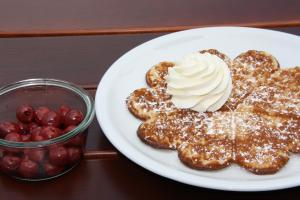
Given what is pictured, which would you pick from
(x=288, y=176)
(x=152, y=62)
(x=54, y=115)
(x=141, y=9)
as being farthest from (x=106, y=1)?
(x=288, y=176)

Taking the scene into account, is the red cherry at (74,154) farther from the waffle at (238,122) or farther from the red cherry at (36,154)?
the waffle at (238,122)

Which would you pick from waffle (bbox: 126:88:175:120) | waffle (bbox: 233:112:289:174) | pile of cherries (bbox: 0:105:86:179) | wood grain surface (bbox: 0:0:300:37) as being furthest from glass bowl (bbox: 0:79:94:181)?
wood grain surface (bbox: 0:0:300:37)

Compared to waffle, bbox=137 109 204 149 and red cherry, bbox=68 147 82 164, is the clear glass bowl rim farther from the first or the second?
waffle, bbox=137 109 204 149

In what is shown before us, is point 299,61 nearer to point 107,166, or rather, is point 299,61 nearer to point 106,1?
point 107,166

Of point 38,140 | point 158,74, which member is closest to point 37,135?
point 38,140

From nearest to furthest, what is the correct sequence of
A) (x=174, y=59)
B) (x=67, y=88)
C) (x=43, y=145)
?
(x=43, y=145), (x=67, y=88), (x=174, y=59)

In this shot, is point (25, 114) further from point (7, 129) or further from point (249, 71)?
point (249, 71)
